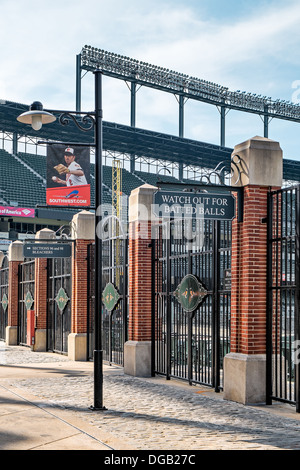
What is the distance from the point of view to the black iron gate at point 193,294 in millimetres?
12867

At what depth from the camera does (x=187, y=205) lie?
11.5 meters

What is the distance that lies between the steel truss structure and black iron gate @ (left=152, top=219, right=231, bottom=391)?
157ft

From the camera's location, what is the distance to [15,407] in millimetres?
10727

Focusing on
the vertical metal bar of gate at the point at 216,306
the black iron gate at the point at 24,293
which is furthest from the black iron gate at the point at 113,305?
the black iron gate at the point at 24,293

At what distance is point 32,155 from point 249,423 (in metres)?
61.8

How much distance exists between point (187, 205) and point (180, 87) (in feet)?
194

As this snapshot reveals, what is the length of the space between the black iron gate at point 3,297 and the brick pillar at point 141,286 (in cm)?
1502

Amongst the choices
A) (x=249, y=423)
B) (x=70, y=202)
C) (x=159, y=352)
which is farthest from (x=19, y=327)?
(x=249, y=423)

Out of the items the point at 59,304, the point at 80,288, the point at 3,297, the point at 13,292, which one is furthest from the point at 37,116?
the point at 3,297

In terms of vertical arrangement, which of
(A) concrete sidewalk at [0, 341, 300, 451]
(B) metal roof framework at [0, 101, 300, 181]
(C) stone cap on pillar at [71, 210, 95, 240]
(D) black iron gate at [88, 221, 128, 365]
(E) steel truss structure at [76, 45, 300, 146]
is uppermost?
(E) steel truss structure at [76, 45, 300, 146]

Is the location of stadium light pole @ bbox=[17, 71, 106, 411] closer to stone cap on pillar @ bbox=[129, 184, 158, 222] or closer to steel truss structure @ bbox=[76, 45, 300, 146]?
stone cap on pillar @ bbox=[129, 184, 158, 222]

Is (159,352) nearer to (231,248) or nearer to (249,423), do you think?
(231,248)

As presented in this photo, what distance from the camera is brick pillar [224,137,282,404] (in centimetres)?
1134

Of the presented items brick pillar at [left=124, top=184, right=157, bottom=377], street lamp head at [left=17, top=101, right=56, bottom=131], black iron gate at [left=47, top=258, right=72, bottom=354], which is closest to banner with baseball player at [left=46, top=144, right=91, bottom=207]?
black iron gate at [left=47, top=258, right=72, bottom=354]
